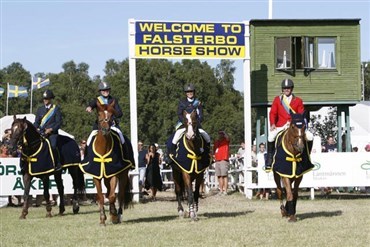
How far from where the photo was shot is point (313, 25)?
Result: 32125 millimetres

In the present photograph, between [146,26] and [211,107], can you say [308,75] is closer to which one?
[146,26]

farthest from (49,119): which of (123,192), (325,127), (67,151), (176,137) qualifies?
(325,127)

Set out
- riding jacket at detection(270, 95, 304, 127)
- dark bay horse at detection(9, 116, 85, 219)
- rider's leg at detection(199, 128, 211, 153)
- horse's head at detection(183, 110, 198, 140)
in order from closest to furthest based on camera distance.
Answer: horse's head at detection(183, 110, 198, 140), rider's leg at detection(199, 128, 211, 153), riding jacket at detection(270, 95, 304, 127), dark bay horse at detection(9, 116, 85, 219)

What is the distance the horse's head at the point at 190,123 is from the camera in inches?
636

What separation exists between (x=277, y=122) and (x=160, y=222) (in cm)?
330

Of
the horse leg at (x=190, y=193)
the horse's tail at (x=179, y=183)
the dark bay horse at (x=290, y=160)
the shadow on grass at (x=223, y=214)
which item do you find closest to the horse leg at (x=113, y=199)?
the horse leg at (x=190, y=193)

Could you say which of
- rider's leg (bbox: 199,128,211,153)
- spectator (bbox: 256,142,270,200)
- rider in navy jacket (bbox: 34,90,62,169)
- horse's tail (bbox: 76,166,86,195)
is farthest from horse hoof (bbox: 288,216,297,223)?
spectator (bbox: 256,142,270,200)

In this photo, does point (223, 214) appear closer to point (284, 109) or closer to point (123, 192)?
point (123, 192)

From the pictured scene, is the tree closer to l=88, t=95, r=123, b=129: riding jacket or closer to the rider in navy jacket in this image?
the rider in navy jacket

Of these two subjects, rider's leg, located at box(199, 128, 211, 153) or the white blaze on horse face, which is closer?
the white blaze on horse face

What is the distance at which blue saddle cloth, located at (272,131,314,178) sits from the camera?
16.6 m

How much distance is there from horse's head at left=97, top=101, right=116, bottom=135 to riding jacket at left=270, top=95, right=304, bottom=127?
3.67m

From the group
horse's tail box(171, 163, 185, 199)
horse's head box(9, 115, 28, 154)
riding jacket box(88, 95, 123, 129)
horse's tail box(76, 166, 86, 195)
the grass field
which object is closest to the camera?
the grass field

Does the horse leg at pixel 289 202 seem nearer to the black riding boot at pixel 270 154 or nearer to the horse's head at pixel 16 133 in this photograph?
the black riding boot at pixel 270 154
